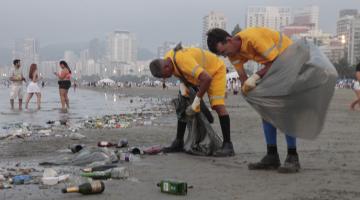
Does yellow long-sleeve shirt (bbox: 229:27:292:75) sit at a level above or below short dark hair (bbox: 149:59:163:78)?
above

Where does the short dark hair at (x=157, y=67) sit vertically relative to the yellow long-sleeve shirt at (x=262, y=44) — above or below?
below

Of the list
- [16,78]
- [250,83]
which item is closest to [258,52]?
[250,83]

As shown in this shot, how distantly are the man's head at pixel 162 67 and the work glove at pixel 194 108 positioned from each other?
A: 0.46m

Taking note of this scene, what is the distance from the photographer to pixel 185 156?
6.79 m

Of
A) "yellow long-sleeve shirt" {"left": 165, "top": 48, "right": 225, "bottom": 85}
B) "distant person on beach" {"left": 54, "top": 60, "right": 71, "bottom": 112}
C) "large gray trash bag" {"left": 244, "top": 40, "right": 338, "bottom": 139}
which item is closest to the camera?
"large gray trash bag" {"left": 244, "top": 40, "right": 338, "bottom": 139}

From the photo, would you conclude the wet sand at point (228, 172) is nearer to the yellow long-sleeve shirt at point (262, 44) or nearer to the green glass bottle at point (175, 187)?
the green glass bottle at point (175, 187)

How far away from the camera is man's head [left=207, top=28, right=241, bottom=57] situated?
18.5 ft

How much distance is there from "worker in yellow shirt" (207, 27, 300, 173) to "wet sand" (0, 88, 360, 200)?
0.20 meters

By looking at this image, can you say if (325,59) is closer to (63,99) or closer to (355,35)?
(63,99)

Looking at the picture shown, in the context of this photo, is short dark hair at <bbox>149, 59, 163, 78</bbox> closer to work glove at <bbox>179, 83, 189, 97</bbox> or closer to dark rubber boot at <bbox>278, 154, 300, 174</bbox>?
work glove at <bbox>179, 83, 189, 97</bbox>

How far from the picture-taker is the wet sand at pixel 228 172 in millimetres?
4379

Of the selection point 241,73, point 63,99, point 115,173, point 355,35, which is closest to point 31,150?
point 115,173

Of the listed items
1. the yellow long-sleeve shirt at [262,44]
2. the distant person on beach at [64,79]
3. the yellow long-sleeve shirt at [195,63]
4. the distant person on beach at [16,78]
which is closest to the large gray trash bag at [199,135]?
the yellow long-sleeve shirt at [195,63]

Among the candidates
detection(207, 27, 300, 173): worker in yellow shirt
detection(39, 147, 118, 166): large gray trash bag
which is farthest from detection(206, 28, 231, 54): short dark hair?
detection(39, 147, 118, 166): large gray trash bag
